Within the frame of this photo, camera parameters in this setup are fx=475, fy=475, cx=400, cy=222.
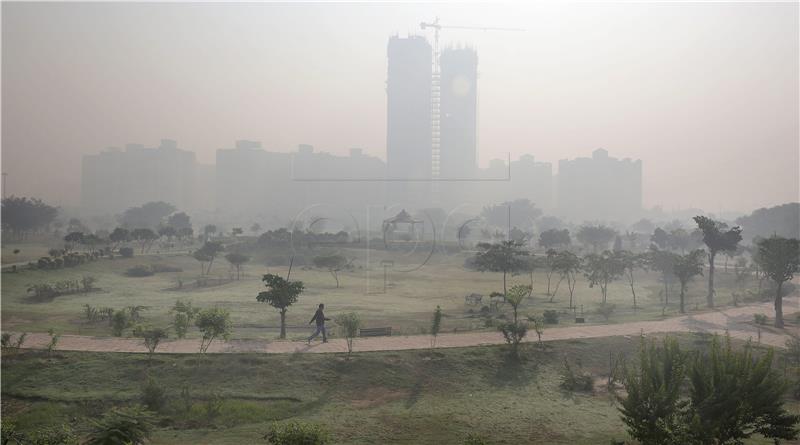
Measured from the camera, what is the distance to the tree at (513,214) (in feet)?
508

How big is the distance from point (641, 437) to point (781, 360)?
1390cm

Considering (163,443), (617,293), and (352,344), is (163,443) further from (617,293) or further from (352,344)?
(617,293)

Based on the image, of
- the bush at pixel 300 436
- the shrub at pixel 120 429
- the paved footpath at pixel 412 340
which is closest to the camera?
the bush at pixel 300 436

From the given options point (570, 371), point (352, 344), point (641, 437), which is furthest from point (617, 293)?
point (641, 437)

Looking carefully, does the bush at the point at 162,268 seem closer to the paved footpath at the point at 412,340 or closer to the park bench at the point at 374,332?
the paved footpath at the point at 412,340

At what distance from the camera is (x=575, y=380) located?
1888 centimetres

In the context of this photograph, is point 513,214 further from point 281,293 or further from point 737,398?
point 737,398

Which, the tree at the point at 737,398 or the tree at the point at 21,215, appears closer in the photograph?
the tree at the point at 737,398

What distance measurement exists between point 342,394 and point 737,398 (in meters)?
12.0

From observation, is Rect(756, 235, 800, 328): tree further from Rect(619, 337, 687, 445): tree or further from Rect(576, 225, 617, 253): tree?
Rect(576, 225, 617, 253): tree

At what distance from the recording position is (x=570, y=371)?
1917 centimetres

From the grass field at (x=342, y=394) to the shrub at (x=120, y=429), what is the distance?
3.25 metres

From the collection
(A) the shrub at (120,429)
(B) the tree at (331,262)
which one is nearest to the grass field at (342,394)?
(A) the shrub at (120,429)

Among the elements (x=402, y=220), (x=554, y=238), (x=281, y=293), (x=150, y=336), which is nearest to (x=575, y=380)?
(x=281, y=293)
